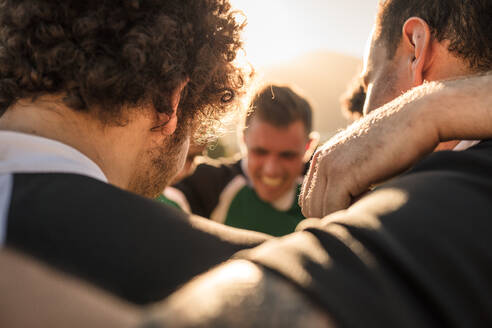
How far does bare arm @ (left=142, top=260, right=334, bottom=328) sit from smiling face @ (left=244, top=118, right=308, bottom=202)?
3.83 m

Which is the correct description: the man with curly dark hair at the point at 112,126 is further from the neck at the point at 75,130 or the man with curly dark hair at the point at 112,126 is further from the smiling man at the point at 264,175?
the smiling man at the point at 264,175

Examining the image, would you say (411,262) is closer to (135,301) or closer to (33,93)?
(135,301)

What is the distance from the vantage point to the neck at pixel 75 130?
1.29 metres

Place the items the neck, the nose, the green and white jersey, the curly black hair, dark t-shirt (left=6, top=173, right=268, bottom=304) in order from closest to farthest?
dark t-shirt (left=6, top=173, right=268, bottom=304) < the neck < the curly black hair < the green and white jersey < the nose

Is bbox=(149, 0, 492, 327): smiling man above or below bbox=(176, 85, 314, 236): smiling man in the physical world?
above

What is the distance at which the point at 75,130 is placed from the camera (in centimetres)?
137

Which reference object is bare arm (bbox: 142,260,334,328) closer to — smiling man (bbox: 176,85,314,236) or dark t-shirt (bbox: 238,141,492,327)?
dark t-shirt (bbox: 238,141,492,327)

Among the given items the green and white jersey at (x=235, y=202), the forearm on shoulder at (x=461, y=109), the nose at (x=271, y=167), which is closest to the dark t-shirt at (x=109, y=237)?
the forearm on shoulder at (x=461, y=109)

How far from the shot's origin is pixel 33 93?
1.44 metres

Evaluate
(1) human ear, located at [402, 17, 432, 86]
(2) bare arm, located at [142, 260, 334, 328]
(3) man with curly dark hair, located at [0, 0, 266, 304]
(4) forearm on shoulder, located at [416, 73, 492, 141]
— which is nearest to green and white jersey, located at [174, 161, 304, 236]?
(3) man with curly dark hair, located at [0, 0, 266, 304]

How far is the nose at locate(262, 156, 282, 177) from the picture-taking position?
14.7 feet

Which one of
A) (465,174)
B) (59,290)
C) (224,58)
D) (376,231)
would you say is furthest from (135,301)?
(224,58)

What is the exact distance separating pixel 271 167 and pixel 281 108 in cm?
77

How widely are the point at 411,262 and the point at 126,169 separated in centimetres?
128
